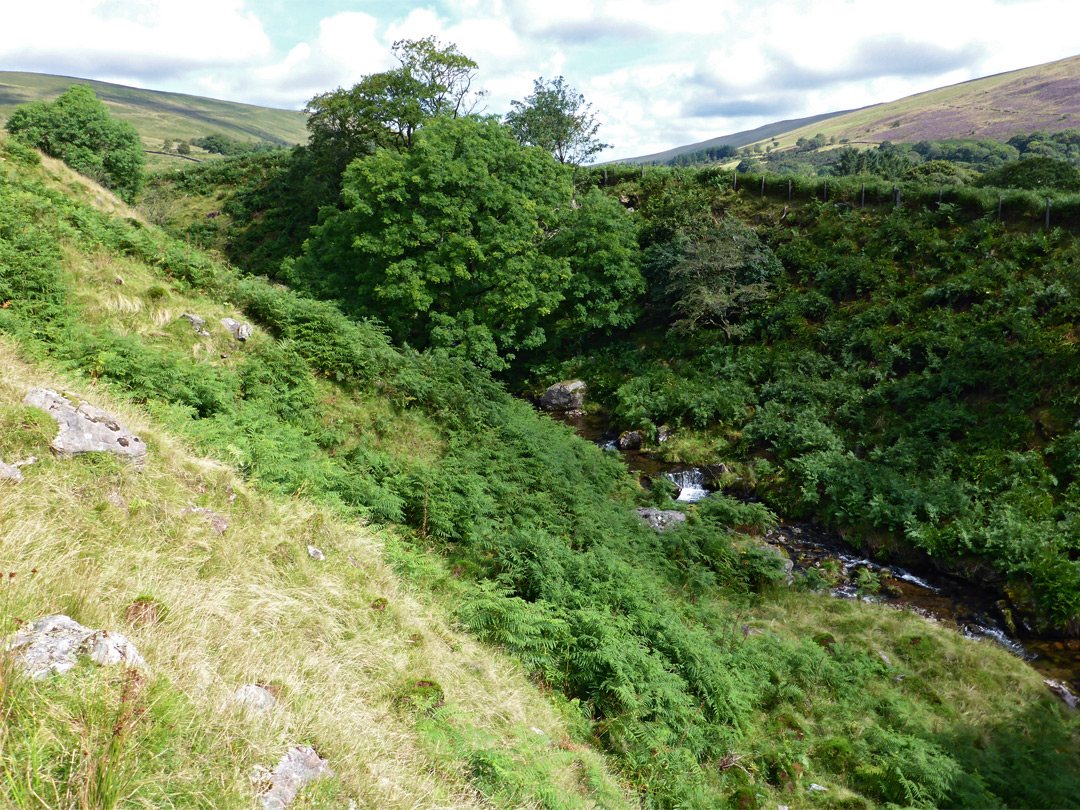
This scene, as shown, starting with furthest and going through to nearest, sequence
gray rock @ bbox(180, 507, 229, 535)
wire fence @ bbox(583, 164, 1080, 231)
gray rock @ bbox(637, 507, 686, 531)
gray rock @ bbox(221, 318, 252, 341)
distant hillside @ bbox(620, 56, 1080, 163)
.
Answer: distant hillside @ bbox(620, 56, 1080, 163)
wire fence @ bbox(583, 164, 1080, 231)
gray rock @ bbox(637, 507, 686, 531)
gray rock @ bbox(221, 318, 252, 341)
gray rock @ bbox(180, 507, 229, 535)

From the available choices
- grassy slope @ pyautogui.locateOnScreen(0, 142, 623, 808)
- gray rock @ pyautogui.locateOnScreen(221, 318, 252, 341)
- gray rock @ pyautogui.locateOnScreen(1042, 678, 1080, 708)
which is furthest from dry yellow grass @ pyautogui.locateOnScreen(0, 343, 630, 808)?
gray rock @ pyautogui.locateOnScreen(1042, 678, 1080, 708)

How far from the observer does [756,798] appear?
7.00m

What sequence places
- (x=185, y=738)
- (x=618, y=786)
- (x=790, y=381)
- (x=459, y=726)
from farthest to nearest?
1. (x=790, y=381)
2. (x=618, y=786)
3. (x=459, y=726)
4. (x=185, y=738)

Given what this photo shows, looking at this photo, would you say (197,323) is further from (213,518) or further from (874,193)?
(874,193)

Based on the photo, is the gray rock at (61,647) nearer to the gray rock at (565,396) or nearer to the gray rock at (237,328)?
the gray rock at (237,328)

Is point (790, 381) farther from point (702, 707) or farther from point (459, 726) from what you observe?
point (459, 726)

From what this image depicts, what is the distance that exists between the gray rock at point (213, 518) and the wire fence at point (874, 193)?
28.6 metres

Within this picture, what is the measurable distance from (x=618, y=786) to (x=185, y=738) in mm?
4243

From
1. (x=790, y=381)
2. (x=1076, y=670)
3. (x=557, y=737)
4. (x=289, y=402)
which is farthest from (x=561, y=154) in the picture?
(x=557, y=737)

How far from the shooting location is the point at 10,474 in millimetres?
→ 5273

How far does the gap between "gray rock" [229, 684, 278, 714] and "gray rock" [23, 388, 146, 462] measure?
12.7 feet

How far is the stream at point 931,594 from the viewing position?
11.6 meters

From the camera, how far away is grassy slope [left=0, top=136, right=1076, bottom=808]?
140 inches

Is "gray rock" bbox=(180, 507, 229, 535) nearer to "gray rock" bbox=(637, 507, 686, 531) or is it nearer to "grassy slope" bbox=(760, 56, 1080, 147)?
"gray rock" bbox=(637, 507, 686, 531)
